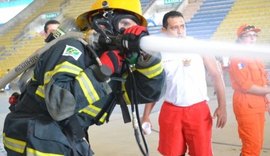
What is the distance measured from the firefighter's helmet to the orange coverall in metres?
1.36

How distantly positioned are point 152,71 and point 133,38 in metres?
0.32

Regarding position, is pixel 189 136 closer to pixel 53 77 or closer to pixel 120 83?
pixel 120 83

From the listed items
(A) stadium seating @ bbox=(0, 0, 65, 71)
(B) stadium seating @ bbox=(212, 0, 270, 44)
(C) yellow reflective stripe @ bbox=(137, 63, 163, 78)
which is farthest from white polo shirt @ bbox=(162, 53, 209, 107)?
(A) stadium seating @ bbox=(0, 0, 65, 71)

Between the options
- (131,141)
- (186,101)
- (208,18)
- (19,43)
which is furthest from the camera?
(19,43)

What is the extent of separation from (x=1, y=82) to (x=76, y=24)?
0.53m

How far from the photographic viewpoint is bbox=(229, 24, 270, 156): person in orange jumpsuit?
2768mm

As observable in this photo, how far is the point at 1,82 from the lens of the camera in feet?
6.24

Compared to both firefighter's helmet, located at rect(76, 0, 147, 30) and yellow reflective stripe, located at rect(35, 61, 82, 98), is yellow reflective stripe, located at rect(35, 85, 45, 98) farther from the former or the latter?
firefighter's helmet, located at rect(76, 0, 147, 30)

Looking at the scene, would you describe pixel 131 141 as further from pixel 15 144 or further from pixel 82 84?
pixel 82 84

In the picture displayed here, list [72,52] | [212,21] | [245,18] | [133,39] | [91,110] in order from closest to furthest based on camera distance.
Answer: [133,39] < [72,52] < [91,110] < [245,18] < [212,21]

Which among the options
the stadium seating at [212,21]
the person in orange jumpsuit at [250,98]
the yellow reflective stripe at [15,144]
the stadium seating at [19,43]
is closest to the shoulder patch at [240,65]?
the person in orange jumpsuit at [250,98]

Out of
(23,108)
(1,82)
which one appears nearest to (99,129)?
(1,82)

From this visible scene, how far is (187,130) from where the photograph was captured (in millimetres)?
2518

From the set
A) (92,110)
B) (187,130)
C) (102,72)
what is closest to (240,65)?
(187,130)
